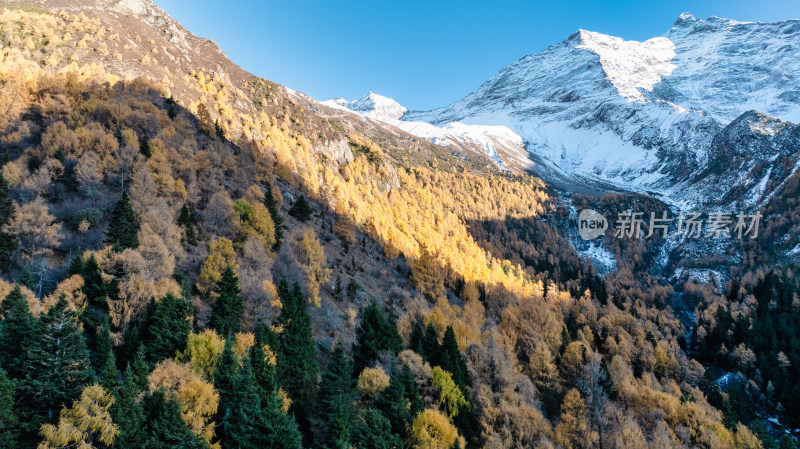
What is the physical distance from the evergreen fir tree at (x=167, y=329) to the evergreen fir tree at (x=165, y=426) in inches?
256

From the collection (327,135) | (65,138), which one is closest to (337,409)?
(65,138)

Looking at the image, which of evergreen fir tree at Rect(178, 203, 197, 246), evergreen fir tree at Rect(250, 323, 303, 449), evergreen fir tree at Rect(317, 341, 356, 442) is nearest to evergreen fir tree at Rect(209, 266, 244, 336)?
evergreen fir tree at Rect(250, 323, 303, 449)

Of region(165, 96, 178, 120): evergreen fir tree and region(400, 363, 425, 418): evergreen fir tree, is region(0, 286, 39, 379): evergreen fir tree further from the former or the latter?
region(165, 96, 178, 120): evergreen fir tree

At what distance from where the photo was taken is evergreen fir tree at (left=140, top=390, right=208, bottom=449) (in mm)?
28859

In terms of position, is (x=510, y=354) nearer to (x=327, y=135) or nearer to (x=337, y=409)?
(x=337, y=409)

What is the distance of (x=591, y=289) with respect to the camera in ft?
511

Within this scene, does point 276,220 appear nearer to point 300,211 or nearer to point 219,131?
point 300,211

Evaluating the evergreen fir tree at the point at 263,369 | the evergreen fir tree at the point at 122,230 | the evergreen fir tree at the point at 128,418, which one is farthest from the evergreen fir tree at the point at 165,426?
the evergreen fir tree at the point at 122,230

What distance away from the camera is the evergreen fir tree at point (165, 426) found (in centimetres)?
2886

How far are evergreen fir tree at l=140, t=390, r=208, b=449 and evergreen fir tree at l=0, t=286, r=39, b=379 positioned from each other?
8586 mm

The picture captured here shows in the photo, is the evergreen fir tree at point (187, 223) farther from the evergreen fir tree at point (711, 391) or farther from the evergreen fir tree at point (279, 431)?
the evergreen fir tree at point (711, 391)

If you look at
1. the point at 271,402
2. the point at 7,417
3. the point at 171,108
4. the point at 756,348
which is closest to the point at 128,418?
the point at 7,417

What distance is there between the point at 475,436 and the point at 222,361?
1285 inches

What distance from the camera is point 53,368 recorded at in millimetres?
28656
